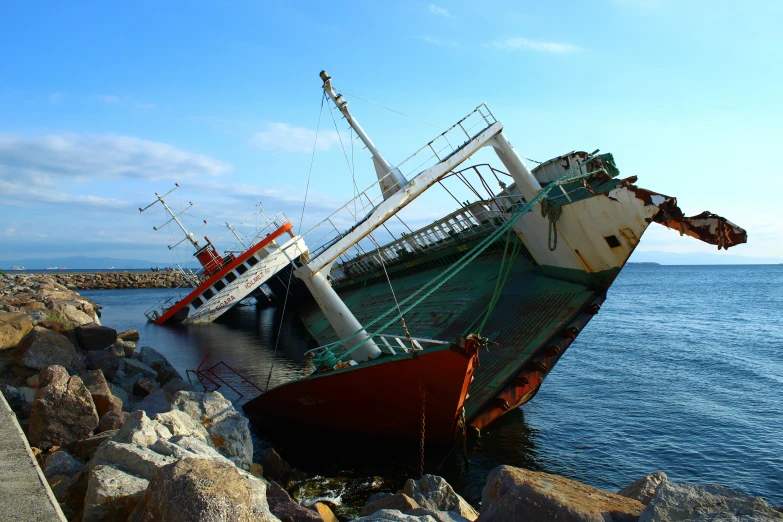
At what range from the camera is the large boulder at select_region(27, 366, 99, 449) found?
7262mm

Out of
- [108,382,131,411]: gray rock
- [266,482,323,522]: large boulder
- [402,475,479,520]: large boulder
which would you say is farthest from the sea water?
[108,382,131,411]: gray rock

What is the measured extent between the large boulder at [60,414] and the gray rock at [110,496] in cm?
277

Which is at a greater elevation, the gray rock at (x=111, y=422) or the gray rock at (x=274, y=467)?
the gray rock at (x=111, y=422)

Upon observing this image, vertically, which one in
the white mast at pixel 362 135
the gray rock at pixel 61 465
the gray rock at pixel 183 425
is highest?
the white mast at pixel 362 135

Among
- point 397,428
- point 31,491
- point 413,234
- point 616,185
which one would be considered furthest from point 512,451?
point 413,234

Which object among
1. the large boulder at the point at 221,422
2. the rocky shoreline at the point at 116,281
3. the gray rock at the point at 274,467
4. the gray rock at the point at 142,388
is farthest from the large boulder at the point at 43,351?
the rocky shoreline at the point at 116,281

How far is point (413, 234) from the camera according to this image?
2031 cm

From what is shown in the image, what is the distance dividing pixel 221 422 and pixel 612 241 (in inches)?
310

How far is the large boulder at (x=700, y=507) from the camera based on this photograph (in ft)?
13.8

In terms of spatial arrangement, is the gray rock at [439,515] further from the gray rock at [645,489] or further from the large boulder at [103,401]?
the large boulder at [103,401]

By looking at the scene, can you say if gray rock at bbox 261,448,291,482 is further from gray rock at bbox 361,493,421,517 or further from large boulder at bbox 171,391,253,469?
gray rock at bbox 361,493,421,517

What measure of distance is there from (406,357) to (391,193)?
5.22 meters

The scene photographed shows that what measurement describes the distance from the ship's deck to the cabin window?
105 cm

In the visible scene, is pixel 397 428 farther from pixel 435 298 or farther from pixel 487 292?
pixel 435 298
